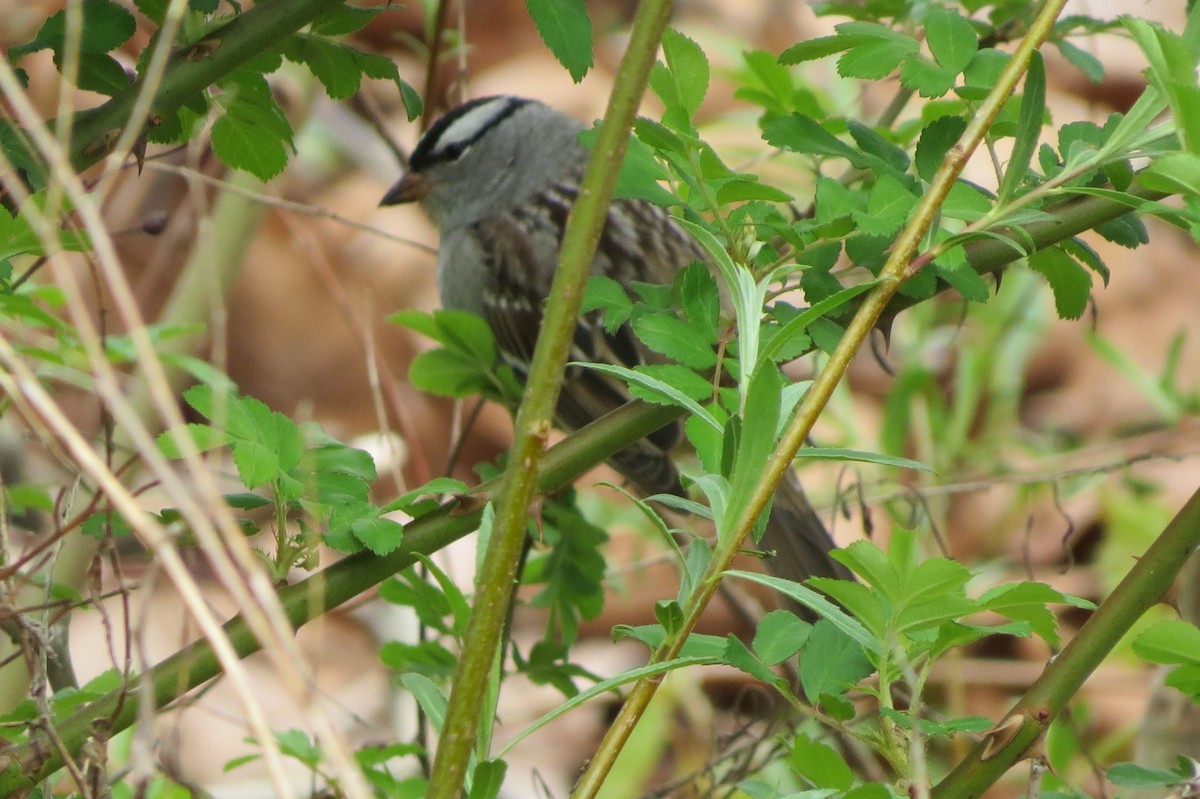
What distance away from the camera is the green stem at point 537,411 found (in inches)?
28.0

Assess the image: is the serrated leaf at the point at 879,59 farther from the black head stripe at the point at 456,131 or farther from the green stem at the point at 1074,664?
the black head stripe at the point at 456,131

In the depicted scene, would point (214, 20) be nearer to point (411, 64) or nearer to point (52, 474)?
point (52, 474)

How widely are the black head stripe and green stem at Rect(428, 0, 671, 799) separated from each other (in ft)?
7.14

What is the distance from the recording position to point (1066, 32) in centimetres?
152

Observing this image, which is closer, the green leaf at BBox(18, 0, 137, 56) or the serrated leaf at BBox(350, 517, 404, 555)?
the serrated leaf at BBox(350, 517, 404, 555)

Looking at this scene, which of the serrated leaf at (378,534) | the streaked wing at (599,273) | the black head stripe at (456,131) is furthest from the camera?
the black head stripe at (456,131)

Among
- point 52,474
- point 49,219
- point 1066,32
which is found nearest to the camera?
point 49,219

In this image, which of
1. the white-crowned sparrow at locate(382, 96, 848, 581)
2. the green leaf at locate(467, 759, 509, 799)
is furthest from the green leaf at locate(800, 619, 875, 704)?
the white-crowned sparrow at locate(382, 96, 848, 581)

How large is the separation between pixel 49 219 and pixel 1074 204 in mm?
754

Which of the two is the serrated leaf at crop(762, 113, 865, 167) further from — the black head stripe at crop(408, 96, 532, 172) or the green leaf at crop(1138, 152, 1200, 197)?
the black head stripe at crop(408, 96, 532, 172)

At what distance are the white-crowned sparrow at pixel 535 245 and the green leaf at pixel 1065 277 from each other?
1.14m

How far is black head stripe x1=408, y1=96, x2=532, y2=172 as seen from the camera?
115 inches

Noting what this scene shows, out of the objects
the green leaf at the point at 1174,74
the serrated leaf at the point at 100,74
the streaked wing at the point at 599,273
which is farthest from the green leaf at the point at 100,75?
the streaked wing at the point at 599,273

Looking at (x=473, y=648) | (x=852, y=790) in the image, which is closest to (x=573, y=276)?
(x=473, y=648)
